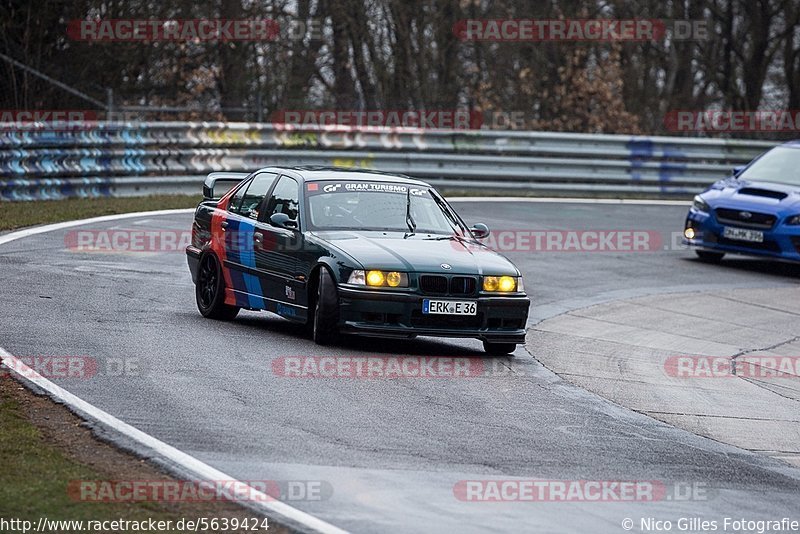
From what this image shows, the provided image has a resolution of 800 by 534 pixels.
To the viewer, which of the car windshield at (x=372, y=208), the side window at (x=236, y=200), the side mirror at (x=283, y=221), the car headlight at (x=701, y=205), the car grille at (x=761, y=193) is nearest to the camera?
the side mirror at (x=283, y=221)

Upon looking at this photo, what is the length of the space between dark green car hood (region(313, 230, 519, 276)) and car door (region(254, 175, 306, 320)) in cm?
28

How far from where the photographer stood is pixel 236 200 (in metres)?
12.7

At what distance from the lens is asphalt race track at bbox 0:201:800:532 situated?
6.66m

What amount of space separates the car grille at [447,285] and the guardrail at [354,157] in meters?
11.4

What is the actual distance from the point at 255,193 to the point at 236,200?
27 cm

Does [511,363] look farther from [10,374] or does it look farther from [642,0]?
[642,0]

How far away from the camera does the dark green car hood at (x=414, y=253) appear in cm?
1077

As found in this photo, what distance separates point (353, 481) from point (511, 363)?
172 inches
